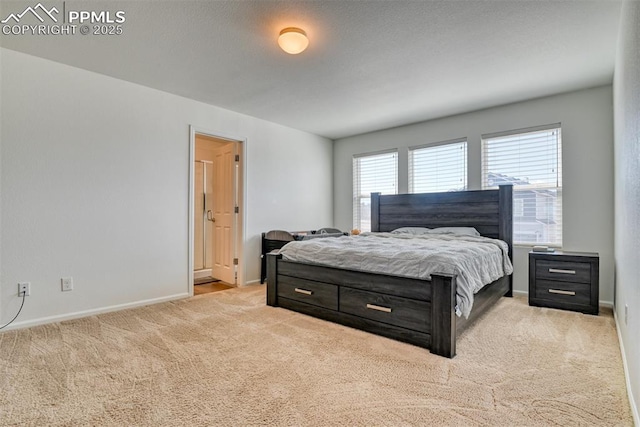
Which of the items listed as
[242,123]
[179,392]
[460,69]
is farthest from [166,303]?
[460,69]

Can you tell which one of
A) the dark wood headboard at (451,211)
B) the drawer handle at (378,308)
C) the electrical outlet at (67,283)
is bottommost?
the drawer handle at (378,308)

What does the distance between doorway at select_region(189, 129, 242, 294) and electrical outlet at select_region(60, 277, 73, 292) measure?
1.18 m

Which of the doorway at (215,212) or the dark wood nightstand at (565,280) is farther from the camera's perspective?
the doorway at (215,212)

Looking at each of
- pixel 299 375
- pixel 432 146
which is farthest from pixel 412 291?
pixel 432 146

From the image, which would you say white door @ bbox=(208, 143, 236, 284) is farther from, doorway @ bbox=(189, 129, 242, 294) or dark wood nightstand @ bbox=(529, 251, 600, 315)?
dark wood nightstand @ bbox=(529, 251, 600, 315)

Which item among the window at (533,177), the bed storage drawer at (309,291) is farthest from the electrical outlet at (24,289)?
the window at (533,177)

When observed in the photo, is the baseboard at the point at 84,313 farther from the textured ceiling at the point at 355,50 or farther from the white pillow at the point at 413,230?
the white pillow at the point at 413,230

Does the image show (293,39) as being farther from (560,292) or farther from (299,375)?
(560,292)

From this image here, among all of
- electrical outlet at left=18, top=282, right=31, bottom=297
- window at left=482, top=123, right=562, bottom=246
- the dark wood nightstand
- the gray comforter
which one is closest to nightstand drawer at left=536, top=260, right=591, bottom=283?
the dark wood nightstand

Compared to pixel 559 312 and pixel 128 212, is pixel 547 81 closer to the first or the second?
pixel 559 312

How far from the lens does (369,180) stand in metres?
5.55

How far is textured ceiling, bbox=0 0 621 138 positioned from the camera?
86.4 inches

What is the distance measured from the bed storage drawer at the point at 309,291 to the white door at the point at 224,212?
1525mm

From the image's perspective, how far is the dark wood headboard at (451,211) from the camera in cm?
391
